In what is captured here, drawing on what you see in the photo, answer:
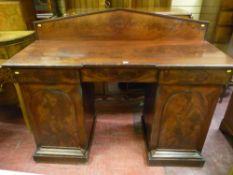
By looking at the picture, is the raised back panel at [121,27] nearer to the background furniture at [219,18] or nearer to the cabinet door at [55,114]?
the cabinet door at [55,114]

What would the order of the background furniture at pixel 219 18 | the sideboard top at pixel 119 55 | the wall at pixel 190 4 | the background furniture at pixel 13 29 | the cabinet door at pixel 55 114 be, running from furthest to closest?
the wall at pixel 190 4 → the background furniture at pixel 219 18 → the background furniture at pixel 13 29 → the cabinet door at pixel 55 114 → the sideboard top at pixel 119 55

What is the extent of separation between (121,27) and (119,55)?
0.36 meters

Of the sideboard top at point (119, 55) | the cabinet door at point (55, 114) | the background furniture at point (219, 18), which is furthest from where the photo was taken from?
the background furniture at point (219, 18)

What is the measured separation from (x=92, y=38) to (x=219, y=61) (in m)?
0.89

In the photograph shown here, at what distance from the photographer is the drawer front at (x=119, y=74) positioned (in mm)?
1023

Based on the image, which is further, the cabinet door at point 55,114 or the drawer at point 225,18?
the drawer at point 225,18

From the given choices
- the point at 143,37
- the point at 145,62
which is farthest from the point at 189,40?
the point at 145,62

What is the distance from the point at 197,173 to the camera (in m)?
1.31

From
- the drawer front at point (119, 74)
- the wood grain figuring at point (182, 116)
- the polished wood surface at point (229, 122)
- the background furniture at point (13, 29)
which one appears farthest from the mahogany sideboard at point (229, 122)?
the background furniture at point (13, 29)

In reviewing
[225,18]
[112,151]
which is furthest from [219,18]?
[112,151]

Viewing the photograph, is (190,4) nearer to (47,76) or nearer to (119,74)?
(119,74)

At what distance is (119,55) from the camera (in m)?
1.10

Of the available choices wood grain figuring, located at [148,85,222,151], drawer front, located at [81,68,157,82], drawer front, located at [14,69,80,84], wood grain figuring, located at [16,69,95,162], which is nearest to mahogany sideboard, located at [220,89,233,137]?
wood grain figuring, located at [148,85,222,151]

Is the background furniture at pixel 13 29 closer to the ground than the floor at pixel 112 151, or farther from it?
farther from it
